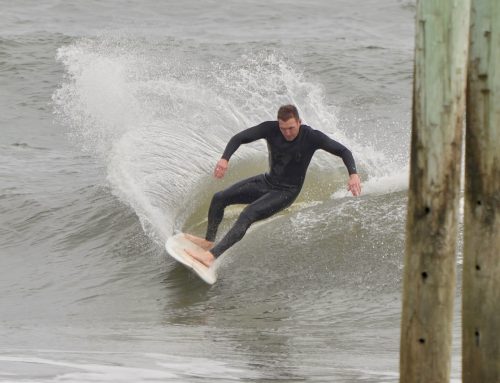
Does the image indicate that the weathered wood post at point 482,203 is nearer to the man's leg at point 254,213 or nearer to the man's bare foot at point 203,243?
the man's leg at point 254,213

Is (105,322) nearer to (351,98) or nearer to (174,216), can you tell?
(174,216)

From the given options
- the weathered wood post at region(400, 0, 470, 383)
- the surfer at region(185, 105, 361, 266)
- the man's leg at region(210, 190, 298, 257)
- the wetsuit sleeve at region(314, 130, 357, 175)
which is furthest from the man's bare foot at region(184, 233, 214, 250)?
the weathered wood post at region(400, 0, 470, 383)

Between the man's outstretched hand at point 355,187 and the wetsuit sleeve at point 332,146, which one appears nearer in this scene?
the man's outstretched hand at point 355,187

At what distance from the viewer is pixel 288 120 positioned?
10289 mm

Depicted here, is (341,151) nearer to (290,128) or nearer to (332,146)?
(332,146)

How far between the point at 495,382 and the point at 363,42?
71.0 ft

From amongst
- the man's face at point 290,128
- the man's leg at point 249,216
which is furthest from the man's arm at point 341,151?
the man's leg at point 249,216

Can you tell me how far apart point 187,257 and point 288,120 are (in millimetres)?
1733

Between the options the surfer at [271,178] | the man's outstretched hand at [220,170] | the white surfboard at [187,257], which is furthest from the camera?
the white surfboard at [187,257]

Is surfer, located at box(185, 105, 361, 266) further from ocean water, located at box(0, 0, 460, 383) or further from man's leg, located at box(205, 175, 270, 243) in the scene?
ocean water, located at box(0, 0, 460, 383)

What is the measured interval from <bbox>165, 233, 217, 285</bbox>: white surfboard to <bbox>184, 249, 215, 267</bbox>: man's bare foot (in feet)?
0.10

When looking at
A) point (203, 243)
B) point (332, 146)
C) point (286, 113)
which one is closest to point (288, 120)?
point (286, 113)


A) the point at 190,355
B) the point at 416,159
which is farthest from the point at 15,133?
the point at 416,159

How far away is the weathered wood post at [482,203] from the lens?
524 centimetres
